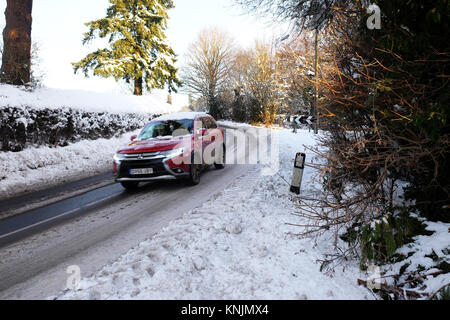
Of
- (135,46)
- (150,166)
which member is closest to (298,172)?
(150,166)

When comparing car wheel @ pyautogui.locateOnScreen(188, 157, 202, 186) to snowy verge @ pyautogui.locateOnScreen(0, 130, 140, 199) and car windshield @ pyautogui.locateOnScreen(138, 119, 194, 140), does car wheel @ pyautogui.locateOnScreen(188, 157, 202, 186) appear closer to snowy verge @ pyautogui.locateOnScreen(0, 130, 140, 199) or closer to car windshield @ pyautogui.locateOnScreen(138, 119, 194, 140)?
car windshield @ pyautogui.locateOnScreen(138, 119, 194, 140)

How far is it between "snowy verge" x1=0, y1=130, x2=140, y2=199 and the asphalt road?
1.42 meters

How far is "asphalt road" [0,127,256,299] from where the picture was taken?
3.04m

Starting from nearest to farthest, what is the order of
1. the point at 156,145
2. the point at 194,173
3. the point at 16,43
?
the point at 156,145
the point at 194,173
the point at 16,43

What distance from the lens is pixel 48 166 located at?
360 inches

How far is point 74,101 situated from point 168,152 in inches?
336

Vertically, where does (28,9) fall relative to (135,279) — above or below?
above

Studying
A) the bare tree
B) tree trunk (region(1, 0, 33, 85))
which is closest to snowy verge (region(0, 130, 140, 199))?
tree trunk (region(1, 0, 33, 85))

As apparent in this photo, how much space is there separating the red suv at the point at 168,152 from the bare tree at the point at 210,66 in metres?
31.6

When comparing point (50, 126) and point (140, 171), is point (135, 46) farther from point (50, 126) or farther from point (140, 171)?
point (140, 171)

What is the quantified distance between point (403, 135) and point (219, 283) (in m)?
2.64

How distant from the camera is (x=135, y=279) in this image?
2.75 metres
